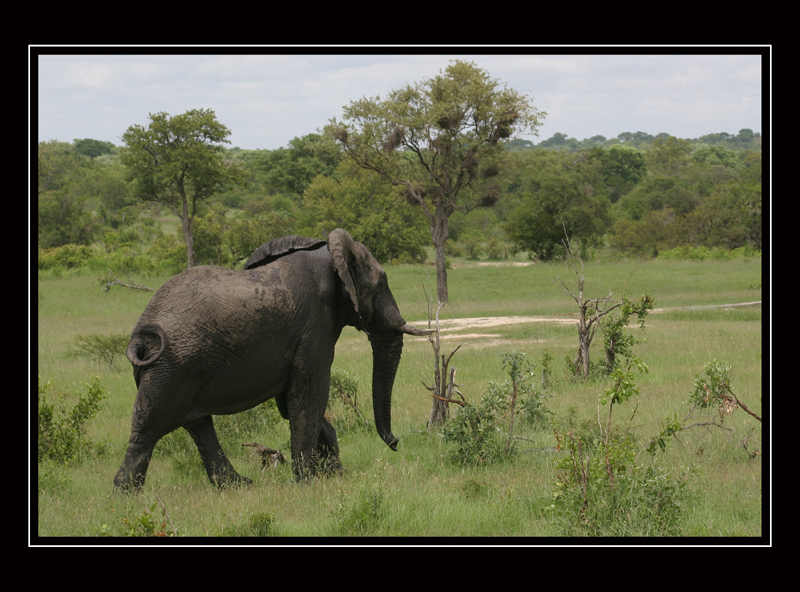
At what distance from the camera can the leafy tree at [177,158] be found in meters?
35.6

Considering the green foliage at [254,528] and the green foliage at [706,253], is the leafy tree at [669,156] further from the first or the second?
the green foliage at [254,528]

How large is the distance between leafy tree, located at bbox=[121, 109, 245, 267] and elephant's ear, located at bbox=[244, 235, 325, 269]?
95.6 feet

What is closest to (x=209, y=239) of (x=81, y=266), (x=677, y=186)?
(x=81, y=266)

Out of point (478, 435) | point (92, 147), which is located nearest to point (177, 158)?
point (478, 435)

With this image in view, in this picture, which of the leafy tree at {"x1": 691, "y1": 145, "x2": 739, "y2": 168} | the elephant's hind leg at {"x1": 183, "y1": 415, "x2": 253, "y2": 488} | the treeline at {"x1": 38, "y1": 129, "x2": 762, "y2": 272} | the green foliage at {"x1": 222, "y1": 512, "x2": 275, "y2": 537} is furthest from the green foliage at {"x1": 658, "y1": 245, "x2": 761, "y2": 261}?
the leafy tree at {"x1": 691, "y1": 145, "x2": 739, "y2": 168}

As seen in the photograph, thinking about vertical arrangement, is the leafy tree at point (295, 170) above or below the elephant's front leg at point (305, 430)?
above

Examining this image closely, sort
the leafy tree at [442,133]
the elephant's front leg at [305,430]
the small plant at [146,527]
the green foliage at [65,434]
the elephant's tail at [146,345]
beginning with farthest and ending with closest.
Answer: the leafy tree at [442,133] → the green foliage at [65,434] → the elephant's front leg at [305,430] → the elephant's tail at [146,345] → the small plant at [146,527]

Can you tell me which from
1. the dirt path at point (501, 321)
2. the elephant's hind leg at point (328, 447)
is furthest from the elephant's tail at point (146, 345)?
the dirt path at point (501, 321)

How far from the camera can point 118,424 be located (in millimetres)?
10812

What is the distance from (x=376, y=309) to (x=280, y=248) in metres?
1.14

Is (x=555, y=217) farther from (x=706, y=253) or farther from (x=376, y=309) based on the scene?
(x=376, y=309)

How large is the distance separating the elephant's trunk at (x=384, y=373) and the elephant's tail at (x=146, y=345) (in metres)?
2.29

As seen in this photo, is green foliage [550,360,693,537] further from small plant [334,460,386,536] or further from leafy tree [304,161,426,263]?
Result: leafy tree [304,161,426,263]
